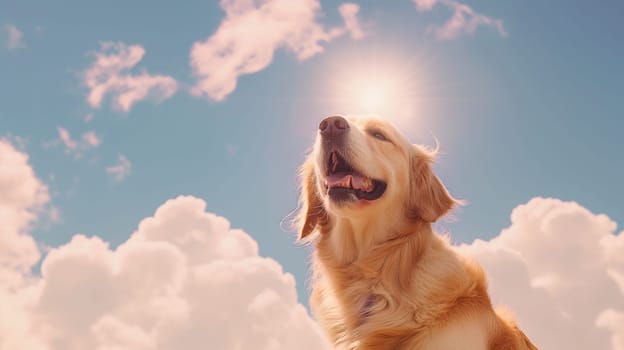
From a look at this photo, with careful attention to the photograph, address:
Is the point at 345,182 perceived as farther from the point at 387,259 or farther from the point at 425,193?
the point at 425,193

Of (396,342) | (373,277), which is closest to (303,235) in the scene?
(373,277)

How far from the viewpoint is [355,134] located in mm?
6145

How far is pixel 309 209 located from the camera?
7.03m

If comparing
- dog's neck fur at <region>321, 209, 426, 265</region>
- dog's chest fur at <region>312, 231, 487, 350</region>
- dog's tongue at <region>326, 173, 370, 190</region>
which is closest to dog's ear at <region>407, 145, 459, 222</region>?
dog's neck fur at <region>321, 209, 426, 265</region>

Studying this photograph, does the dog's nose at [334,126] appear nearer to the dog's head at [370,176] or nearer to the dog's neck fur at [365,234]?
the dog's head at [370,176]

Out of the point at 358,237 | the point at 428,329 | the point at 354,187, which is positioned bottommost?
the point at 428,329

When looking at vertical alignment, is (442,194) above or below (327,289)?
above

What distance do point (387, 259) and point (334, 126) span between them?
143 cm

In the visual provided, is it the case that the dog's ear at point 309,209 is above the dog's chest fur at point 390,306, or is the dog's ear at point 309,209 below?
above

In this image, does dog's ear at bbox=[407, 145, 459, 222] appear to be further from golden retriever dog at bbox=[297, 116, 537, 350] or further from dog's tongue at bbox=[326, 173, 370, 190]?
dog's tongue at bbox=[326, 173, 370, 190]

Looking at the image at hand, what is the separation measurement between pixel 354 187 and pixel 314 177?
1115 millimetres

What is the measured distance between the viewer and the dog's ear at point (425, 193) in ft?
20.8

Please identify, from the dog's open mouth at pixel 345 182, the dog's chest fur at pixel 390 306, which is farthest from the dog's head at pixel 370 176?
the dog's chest fur at pixel 390 306

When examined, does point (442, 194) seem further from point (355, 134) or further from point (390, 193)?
point (355, 134)
